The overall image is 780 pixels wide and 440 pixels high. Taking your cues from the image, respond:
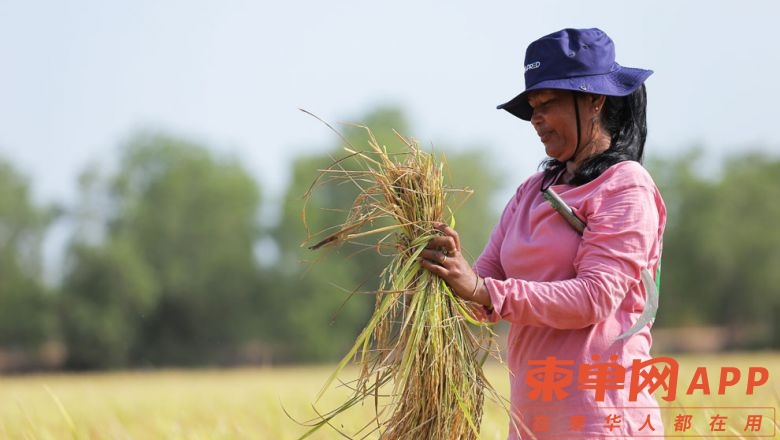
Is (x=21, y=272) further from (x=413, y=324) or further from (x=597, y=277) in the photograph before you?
(x=597, y=277)

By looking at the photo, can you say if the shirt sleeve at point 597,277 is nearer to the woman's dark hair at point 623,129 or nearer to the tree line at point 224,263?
the woman's dark hair at point 623,129

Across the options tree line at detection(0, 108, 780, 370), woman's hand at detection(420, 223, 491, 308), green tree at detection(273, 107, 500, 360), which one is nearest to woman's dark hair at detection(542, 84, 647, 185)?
woman's hand at detection(420, 223, 491, 308)

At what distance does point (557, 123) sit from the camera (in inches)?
100

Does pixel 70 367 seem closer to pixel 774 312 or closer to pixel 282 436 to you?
pixel 774 312

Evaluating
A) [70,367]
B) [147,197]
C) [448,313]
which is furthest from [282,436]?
[147,197]

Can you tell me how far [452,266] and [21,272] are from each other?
122 ft

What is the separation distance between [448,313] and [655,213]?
0.59 metres

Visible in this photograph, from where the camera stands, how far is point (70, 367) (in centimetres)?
3750

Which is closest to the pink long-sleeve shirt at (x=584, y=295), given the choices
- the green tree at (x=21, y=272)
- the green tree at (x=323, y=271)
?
the green tree at (x=323, y=271)

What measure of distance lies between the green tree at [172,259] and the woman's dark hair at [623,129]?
35997mm

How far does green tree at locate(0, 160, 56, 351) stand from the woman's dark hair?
120 ft

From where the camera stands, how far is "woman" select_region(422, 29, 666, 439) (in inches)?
92.7

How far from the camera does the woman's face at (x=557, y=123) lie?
254cm

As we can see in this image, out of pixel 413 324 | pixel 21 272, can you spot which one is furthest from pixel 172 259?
pixel 413 324
